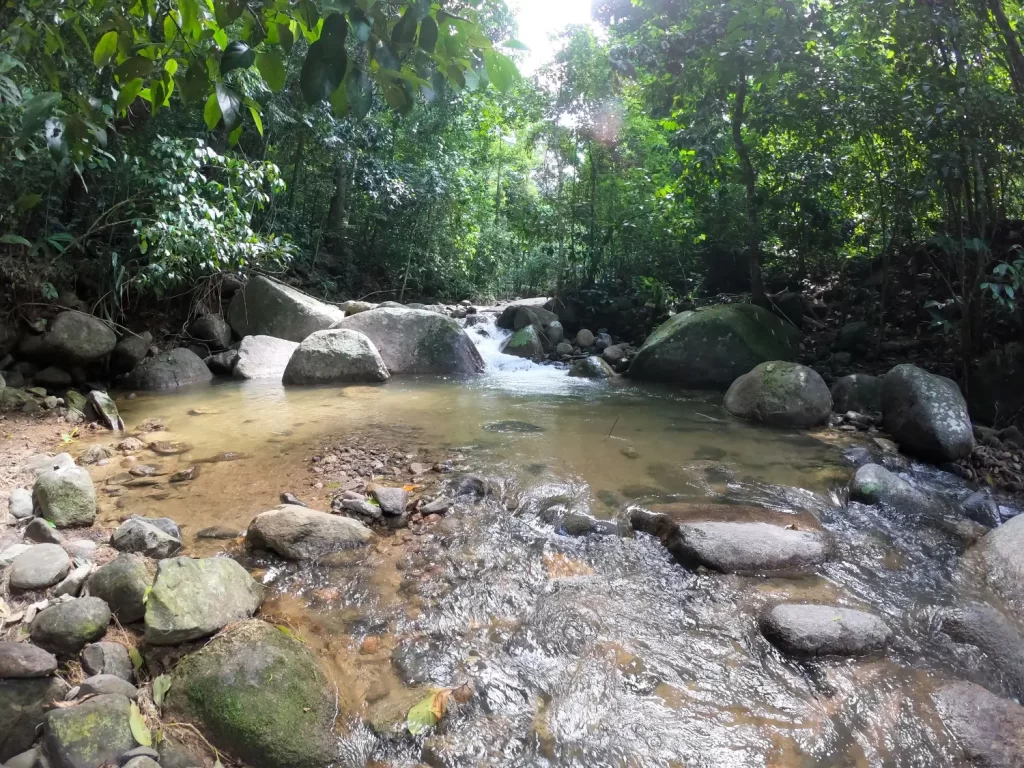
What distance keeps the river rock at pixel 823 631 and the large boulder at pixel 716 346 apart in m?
5.06

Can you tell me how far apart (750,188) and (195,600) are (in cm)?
770

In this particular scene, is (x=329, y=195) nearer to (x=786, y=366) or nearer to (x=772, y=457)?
(x=786, y=366)

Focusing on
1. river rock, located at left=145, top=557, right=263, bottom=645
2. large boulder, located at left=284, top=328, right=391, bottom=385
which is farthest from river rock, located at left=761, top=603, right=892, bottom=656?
large boulder, located at left=284, top=328, right=391, bottom=385

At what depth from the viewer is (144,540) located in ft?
9.32

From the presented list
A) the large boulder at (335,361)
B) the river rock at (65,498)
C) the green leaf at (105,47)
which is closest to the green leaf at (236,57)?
the green leaf at (105,47)

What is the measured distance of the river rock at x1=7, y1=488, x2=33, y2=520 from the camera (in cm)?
300

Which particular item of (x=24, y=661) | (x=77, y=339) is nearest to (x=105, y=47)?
(x=24, y=661)

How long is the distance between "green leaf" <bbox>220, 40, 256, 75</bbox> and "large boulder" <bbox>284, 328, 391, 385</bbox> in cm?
668

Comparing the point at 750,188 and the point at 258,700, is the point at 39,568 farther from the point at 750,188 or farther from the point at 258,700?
the point at 750,188

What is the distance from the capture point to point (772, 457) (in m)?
4.78

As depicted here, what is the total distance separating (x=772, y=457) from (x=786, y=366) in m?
1.65

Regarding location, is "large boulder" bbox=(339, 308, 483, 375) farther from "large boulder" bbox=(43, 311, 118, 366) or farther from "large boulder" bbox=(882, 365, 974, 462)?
"large boulder" bbox=(882, 365, 974, 462)

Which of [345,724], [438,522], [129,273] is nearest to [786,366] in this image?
[438,522]

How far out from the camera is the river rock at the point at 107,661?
1.94 metres
